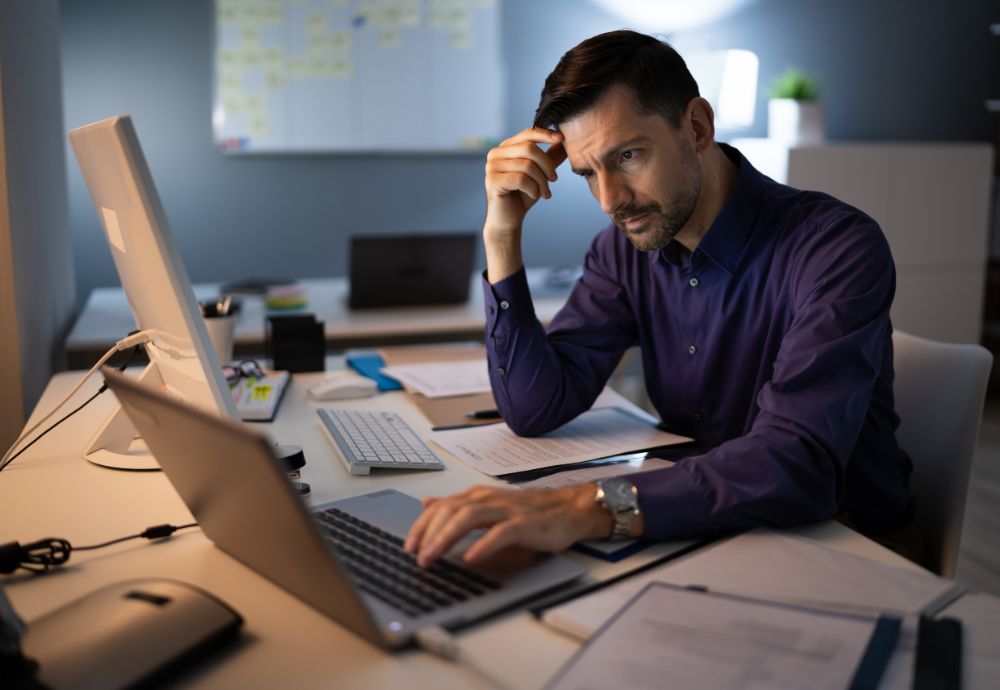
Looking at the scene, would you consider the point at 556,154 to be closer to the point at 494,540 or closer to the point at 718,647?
the point at 494,540

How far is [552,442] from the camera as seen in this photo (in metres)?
1.48

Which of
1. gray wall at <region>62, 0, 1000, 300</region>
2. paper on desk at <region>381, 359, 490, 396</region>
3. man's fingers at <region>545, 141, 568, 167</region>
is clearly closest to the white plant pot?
gray wall at <region>62, 0, 1000, 300</region>

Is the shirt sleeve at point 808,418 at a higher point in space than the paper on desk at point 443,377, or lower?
higher

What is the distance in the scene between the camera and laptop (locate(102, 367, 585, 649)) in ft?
2.48

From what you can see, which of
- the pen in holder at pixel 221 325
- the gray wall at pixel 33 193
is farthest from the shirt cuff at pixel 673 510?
the gray wall at pixel 33 193

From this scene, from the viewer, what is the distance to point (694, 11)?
433 cm

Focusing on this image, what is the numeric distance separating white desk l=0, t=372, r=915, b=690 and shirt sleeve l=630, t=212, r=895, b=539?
54mm

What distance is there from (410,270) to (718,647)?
7.50 ft

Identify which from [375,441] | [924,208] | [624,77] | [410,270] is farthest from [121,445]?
[924,208]

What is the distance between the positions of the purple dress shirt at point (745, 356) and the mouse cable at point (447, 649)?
0.32 meters

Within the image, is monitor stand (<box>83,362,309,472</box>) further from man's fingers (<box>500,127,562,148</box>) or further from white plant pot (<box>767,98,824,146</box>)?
white plant pot (<box>767,98,824,146</box>)

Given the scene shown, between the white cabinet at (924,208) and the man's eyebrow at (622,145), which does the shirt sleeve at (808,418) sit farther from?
the white cabinet at (924,208)

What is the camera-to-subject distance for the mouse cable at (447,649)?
2.56 feet

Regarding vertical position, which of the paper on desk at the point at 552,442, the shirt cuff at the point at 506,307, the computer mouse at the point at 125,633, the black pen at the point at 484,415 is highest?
the shirt cuff at the point at 506,307
